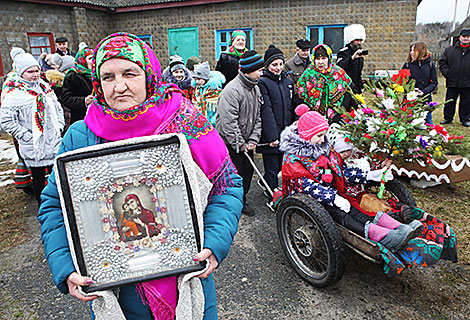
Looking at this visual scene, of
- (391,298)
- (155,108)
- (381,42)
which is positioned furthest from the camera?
(381,42)

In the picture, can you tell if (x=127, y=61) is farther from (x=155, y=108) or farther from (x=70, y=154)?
(x=70, y=154)

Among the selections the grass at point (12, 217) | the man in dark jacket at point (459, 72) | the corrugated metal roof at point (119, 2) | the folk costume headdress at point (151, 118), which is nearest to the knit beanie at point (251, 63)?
the folk costume headdress at point (151, 118)

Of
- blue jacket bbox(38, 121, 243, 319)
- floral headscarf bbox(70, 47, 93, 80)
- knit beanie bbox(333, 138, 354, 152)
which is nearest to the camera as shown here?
blue jacket bbox(38, 121, 243, 319)

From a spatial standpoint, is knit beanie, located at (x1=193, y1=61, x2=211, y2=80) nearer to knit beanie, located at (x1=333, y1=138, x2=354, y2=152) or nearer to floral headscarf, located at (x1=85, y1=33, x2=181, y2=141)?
knit beanie, located at (x1=333, y1=138, x2=354, y2=152)

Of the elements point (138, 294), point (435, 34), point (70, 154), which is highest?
point (435, 34)

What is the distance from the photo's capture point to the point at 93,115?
1.47 m

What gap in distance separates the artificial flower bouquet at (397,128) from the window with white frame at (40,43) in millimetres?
16185

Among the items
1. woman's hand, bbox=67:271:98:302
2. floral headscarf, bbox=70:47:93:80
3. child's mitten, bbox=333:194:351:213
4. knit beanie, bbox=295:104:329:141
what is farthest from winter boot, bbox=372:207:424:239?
floral headscarf, bbox=70:47:93:80

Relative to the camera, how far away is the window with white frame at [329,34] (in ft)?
46.3

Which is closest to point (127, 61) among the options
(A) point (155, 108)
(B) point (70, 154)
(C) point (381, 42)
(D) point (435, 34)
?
(A) point (155, 108)

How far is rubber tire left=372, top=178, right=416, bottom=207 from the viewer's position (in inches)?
135

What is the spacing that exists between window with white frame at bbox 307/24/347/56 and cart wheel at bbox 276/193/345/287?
40.2 ft

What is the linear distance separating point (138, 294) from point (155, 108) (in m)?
0.80

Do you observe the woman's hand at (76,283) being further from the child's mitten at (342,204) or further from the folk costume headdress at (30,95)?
the folk costume headdress at (30,95)
